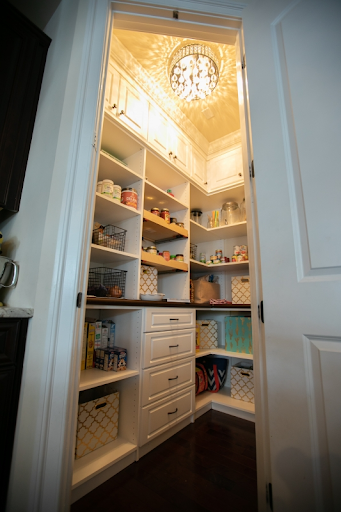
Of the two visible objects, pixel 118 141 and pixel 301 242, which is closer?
pixel 301 242

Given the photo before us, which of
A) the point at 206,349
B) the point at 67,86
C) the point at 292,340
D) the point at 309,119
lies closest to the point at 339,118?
the point at 309,119

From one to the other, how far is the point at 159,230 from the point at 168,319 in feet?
2.79

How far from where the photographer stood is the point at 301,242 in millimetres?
669

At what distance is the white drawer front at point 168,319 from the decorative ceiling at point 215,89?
1.96 m

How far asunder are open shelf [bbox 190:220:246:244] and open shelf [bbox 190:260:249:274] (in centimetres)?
38

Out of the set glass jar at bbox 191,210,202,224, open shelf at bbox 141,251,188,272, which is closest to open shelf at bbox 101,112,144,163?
open shelf at bbox 141,251,188,272

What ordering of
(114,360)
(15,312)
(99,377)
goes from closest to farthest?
(15,312)
(99,377)
(114,360)

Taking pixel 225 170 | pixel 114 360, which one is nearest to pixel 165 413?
pixel 114 360

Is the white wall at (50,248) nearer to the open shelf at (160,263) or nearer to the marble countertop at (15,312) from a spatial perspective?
the marble countertop at (15,312)

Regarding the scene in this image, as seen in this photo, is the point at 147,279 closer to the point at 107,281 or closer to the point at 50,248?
the point at 107,281

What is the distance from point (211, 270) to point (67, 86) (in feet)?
7.26

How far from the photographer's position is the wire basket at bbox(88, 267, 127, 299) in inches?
63.0

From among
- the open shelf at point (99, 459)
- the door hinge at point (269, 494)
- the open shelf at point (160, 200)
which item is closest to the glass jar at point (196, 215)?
the open shelf at point (160, 200)

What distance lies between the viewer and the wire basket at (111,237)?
1.69 m
